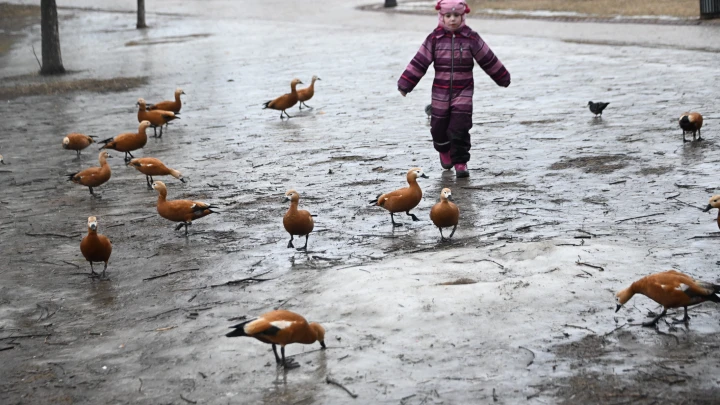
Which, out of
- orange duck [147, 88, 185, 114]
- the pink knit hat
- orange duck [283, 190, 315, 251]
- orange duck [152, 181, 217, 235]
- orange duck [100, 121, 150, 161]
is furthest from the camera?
orange duck [147, 88, 185, 114]

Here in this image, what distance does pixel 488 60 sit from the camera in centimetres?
989

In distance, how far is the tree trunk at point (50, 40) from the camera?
2180cm

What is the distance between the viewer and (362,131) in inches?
507

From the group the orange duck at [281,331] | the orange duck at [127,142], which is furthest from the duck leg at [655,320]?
the orange duck at [127,142]

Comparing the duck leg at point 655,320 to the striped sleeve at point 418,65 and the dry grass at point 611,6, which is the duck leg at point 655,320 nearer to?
the striped sleeve at point 418,65

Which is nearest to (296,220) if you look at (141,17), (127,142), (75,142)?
(127,142)

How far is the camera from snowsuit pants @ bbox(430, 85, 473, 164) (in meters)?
9.88

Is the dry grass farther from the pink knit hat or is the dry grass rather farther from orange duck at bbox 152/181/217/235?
orange duck at bbox 152/181/217/235

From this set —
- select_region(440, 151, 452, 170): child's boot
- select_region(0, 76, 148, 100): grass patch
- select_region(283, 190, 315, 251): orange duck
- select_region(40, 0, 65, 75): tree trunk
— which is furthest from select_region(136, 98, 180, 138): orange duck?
select_region(40, 0, 65, 75): tree trunk

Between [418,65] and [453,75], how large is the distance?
434 millimetres

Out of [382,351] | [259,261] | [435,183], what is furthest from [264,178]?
[382,351]

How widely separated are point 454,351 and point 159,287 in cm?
270

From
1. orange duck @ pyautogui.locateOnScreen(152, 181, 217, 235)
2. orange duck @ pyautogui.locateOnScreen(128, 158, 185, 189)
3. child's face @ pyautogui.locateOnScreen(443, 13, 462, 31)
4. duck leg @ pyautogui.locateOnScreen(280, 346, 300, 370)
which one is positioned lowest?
duck leg @ pyautogui.locateOnScreen(280, 346, 300, 370)

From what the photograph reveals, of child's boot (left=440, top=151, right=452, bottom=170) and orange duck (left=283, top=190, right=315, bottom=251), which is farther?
child's boot (left=440, top=151, right=452, bottom=170)
